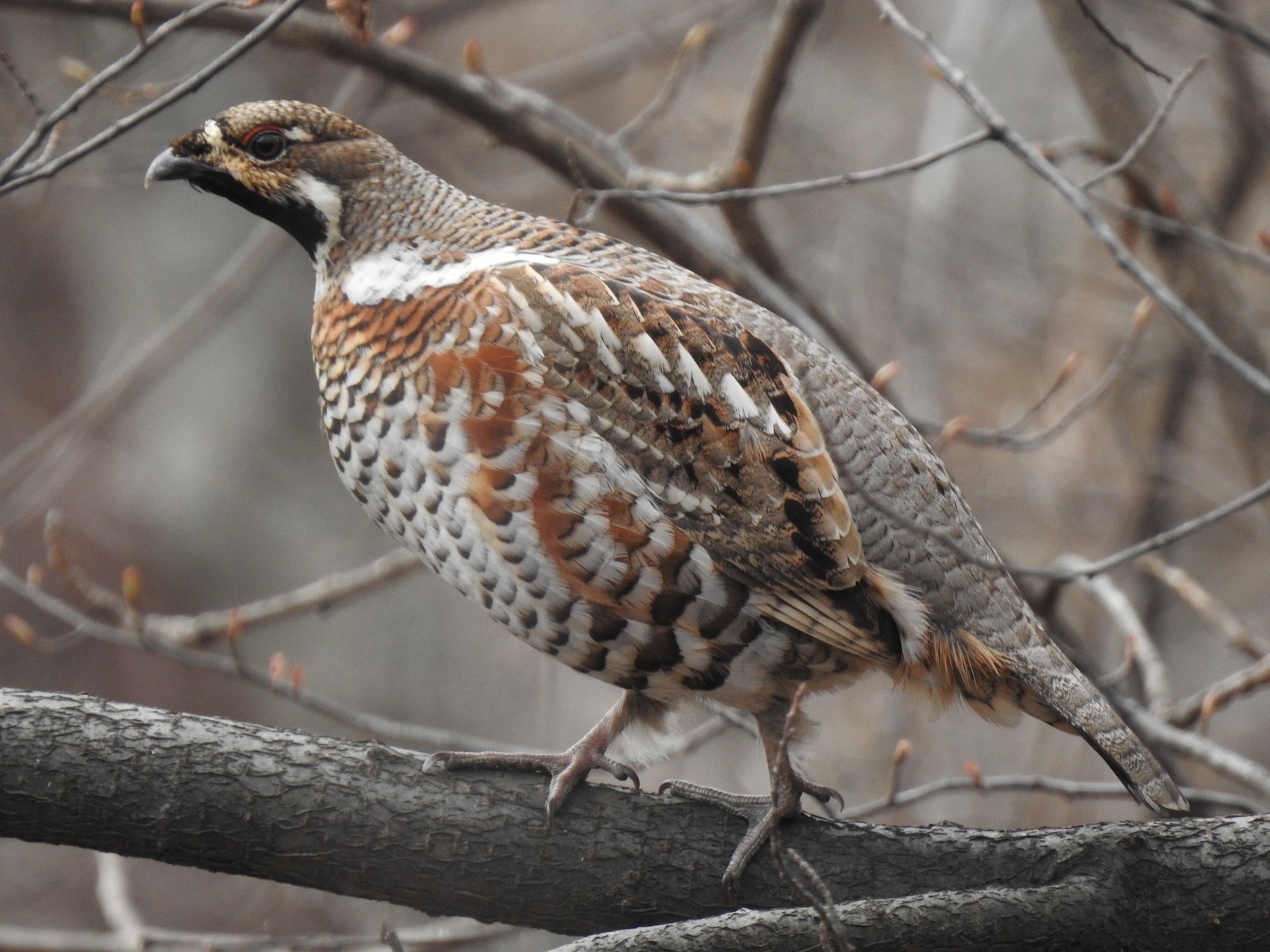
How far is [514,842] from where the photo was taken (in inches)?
131

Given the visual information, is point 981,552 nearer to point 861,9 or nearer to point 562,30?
point 861,9

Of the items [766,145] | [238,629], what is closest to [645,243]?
[766,145]

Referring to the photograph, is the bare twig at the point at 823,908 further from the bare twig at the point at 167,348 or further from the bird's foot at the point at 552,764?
the bare twig at the point at 167,348

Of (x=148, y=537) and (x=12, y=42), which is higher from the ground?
(x=12, y=42)

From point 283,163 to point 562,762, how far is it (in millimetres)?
2006

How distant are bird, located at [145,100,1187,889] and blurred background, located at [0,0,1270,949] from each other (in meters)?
1.15

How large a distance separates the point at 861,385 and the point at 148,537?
27.0 ft

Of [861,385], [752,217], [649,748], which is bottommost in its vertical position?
[649,748]

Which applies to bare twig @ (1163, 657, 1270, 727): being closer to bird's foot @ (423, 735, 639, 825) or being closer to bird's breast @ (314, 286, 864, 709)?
bird's breast @ (314, 286, 864, 709)

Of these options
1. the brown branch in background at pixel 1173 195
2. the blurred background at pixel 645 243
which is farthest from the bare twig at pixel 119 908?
the brown branch in background at pixel 1173 195

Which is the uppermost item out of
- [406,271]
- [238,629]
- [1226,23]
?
[1226,23]

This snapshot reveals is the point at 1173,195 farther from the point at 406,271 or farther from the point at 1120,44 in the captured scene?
the point at 406,271

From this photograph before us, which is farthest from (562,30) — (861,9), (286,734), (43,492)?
(286,734)

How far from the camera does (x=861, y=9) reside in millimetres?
10852
